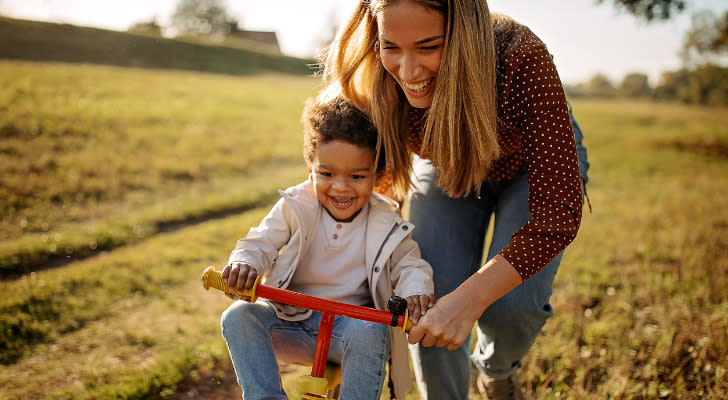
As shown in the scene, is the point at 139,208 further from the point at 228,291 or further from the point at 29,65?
the point at 29,65

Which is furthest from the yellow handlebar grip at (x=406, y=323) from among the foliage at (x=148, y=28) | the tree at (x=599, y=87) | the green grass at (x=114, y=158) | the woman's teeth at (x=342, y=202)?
the tree at (x=599, y=87)

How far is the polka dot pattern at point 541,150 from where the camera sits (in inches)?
79.0

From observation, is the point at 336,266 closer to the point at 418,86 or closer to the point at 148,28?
the point at 418,86

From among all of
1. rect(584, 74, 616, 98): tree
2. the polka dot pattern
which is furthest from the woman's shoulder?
rect(584, 74, 616, 98): tree

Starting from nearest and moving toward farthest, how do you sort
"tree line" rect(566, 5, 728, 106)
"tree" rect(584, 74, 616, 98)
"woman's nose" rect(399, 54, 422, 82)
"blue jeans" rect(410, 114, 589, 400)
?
1. "woman's nose" rect(399, 54, 422, 82)
2. "blue jeans" rect(410, 114, 589, 400)
3. "tree line" rect(566, 5, 728, 106)
4. "tree" rect(584, 74, 616, 98)

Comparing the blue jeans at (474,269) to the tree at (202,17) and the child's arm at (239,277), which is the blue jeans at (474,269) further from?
the tree at (202,17)

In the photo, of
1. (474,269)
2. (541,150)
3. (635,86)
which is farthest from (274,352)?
(635,86)

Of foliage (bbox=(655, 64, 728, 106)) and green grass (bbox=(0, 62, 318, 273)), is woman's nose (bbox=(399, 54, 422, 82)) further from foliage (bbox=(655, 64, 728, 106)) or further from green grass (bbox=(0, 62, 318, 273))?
foliage (bbox=(655, 64, 728, 106))

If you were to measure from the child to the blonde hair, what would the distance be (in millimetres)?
107

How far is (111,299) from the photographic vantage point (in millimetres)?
4375

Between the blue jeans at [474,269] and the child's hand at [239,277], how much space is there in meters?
0.87

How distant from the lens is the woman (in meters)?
2.01

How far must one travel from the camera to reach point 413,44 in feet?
6.89

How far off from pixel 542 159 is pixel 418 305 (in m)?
0.72
